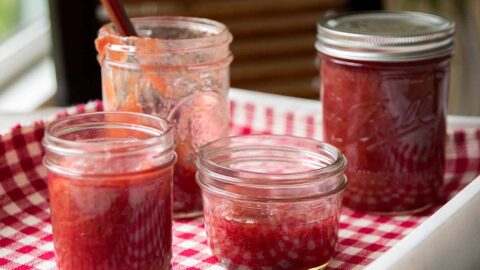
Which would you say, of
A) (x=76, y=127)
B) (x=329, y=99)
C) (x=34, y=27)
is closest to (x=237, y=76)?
(x=34, y=27)

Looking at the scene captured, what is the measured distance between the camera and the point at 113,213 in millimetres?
773

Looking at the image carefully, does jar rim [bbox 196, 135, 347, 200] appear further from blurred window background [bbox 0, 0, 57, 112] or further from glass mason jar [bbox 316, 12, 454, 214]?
blurred window background [bbox 0, 0, 57, 112]

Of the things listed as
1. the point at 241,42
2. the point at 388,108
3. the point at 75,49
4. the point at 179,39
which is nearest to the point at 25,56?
the point at 75,49

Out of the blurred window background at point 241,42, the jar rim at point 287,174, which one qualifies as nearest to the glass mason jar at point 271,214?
the jar rim at point 287,174

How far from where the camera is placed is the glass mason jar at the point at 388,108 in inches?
38.2

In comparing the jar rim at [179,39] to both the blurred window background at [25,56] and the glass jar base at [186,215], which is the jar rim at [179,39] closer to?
the glass jar base at [186,215]

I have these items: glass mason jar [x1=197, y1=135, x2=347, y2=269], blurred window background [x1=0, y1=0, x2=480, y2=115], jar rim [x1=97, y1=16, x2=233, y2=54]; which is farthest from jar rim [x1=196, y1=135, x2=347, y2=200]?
blurred window background [x1=0, y1=0, x2=480, y2=115]

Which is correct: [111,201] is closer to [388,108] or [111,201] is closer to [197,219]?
[197,219]

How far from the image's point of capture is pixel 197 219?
1.00 meters

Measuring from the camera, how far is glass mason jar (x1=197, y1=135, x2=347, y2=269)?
0.82m

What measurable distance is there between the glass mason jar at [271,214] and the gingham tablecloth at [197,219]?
0.04 m

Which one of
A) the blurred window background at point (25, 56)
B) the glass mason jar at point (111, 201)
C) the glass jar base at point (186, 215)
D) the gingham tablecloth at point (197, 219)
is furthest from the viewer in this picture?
the blurred window background at point (25, 56)

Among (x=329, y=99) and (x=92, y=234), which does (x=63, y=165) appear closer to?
(x=92, y=234)

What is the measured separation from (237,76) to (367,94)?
3.81 ft
